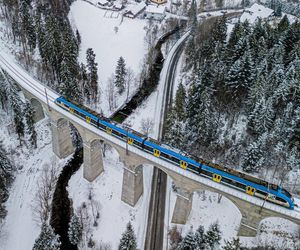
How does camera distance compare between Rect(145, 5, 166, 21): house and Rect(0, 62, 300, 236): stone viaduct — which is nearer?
Rect(0, 62, 300, 236): stone viaduct

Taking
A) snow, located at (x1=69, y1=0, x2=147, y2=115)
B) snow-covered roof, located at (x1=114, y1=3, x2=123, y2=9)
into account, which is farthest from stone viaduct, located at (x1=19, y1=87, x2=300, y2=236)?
snow-covered roof, located at (x1=114, y1=3, x2=123, y2=9)

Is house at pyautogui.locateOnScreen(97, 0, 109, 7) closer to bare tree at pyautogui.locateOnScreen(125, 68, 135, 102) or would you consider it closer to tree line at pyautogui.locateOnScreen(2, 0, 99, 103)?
tree line at pyautogui.locateOnScreen(2, 0, 99, 103)

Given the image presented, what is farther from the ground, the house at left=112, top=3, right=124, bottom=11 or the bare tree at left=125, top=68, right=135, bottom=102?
the house at left=112, top=3, right=124, bottom=11

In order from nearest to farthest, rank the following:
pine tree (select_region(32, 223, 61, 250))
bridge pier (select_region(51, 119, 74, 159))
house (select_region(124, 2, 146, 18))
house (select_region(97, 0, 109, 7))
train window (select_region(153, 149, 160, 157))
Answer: pine tree (select_region(32, 223, 61, 250)) → train window (select_region(153, 149, 160, 157)) → bridge pier (select_region(51, 119, 74, 159)) → house (select_region(124, 2, 146, 18)) → house (select_region(97, 0, 109, 7))

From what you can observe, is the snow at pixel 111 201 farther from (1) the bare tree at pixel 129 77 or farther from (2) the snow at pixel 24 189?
(1) the bare tree at pixel 129 77

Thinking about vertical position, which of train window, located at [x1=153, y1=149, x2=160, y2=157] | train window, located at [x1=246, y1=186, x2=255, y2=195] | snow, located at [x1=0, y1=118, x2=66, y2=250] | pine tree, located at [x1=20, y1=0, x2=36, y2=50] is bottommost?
snow, located at [x1=0, y1=118, x2=66, y2=250]

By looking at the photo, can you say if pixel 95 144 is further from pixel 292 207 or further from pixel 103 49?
pixel 103 49
